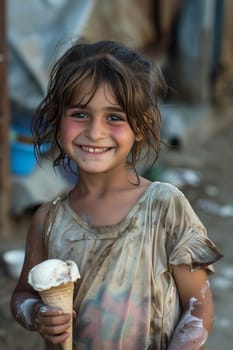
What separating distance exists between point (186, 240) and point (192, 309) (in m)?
0.18

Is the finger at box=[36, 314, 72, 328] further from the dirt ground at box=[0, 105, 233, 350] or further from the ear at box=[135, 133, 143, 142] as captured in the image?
the dirt ground at box=[0, 105, 233, 350]

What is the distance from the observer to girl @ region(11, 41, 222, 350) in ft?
6.15

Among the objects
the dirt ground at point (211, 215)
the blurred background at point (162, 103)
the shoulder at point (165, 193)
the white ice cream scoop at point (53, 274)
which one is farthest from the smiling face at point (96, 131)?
the dirt ground at point (211, 215)

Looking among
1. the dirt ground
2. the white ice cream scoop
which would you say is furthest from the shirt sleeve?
the dirt ground

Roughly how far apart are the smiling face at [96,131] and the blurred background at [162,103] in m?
0.53

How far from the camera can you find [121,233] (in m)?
1.92

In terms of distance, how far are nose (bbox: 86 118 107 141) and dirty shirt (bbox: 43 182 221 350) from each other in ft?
0.72

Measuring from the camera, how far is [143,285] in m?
1.91

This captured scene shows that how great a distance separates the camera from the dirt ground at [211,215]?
3850 mm

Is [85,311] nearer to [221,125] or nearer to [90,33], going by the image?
[90,33]

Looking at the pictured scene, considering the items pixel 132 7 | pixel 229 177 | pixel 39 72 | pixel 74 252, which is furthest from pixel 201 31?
pixel 74 252

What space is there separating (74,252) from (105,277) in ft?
0.34

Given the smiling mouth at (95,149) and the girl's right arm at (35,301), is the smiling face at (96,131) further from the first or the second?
the girl's right arm at (35,301)

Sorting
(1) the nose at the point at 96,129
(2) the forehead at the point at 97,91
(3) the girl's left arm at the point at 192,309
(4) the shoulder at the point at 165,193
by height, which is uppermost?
(2) the forehead at the point at 97,91
